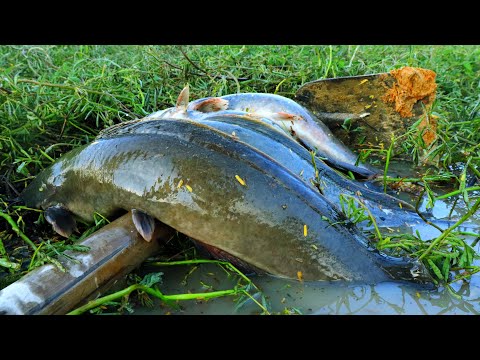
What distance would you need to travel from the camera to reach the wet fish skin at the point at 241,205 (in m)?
2.64

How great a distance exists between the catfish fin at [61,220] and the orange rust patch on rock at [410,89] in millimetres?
3020

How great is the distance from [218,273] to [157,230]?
43 centimetres

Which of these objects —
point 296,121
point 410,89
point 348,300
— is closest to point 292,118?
point 296,121

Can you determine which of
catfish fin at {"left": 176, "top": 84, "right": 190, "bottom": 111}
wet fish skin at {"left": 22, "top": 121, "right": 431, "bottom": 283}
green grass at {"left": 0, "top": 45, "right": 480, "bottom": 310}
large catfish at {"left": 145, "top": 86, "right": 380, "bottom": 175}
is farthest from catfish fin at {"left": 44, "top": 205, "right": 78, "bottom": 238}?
large catfish at {"left": 145, "top": 86, "right": 380, "bottom": 175}

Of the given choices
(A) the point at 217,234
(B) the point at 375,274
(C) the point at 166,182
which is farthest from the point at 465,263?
(C) the point at 166,182

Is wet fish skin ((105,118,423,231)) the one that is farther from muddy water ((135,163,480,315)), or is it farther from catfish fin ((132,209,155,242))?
muddy water ((135,163,480,315))

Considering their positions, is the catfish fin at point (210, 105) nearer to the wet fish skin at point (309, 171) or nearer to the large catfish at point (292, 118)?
the large catfish at point (292, 118)

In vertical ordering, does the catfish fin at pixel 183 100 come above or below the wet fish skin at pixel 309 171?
above

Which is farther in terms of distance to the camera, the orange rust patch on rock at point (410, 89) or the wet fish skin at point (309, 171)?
the orange rust patch on rock at point (410, 89)

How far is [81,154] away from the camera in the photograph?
10.9 ft

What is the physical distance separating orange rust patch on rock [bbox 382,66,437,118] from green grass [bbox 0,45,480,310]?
7.0 inches

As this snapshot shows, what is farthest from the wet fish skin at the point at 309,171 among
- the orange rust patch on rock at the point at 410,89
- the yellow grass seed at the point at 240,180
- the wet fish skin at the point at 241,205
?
the orange rust patch on rock at the point at 410,89

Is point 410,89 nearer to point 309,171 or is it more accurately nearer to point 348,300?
point 309,171

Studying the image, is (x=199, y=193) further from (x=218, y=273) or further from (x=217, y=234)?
(x=218, y=273)
